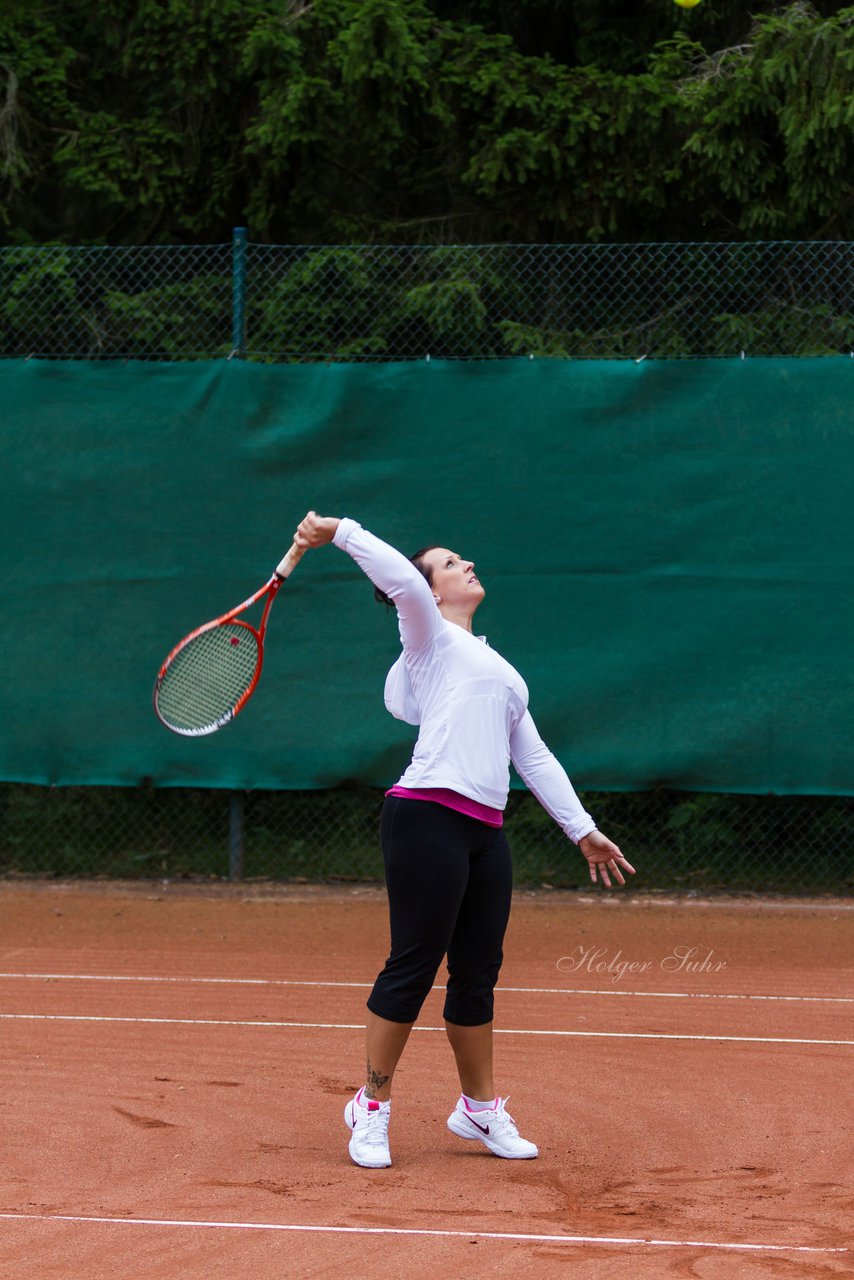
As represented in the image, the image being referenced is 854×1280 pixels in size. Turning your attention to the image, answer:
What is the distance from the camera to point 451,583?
4.08 meters

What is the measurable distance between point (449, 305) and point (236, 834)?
2673mm

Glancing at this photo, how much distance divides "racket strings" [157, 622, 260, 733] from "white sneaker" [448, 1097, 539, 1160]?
143cm

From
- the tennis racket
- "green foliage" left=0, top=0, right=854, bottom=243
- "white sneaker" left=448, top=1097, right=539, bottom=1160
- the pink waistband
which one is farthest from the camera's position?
"green foliage" left=0, top=0, right=854, bottom=243

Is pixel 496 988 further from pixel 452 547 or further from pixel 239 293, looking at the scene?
pixel 239 293

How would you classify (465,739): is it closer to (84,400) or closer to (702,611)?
(702,611)

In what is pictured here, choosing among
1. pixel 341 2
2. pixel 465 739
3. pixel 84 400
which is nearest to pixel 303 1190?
pixel 465 739

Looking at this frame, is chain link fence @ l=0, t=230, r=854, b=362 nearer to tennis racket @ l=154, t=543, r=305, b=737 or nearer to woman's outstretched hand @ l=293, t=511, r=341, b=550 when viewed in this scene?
tennis racket @ l=154, t=543, r=305, b=737

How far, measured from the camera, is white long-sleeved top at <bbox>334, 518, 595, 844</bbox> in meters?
3.82

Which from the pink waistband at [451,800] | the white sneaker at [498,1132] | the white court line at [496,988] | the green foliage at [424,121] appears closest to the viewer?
the pink waistband at [451,800]

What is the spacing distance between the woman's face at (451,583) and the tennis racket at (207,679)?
2.94ft

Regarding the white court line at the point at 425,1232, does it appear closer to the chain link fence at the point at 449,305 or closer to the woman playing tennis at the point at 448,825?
the woman playing tennis at the point at 448,825

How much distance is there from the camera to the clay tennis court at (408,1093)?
3436 mm

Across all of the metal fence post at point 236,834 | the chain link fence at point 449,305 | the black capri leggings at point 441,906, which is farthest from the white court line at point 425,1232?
the chain link fence at point 449,305

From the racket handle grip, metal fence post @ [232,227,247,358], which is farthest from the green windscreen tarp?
the racket handle grip
